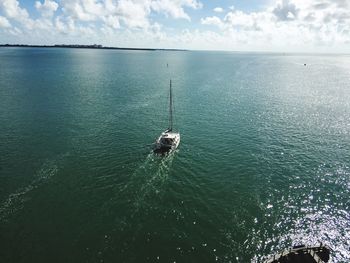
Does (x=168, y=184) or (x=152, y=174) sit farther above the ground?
(x=152, y=174)

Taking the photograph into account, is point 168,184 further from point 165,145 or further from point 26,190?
point 26,190

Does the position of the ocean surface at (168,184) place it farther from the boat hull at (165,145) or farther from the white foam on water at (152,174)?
the boat hull at (165,145)

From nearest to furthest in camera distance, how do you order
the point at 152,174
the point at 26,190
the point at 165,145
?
the point at 26,190
the point at 152,174
the point at 165,145

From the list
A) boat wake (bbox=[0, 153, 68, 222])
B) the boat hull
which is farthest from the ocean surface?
the boat hull

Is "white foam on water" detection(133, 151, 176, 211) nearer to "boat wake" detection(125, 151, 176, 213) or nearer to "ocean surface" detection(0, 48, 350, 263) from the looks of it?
"boat wake" detection(125, 151, 176, 213)

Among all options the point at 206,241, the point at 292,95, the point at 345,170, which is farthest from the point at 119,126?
the point at 292,95

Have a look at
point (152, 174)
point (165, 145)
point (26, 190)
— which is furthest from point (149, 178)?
point (26, 190)

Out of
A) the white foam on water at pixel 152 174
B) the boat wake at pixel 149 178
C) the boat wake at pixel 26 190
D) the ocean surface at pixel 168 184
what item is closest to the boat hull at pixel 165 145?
the white foam on water at pixel 152 174

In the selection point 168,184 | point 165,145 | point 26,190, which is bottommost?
point 168,184

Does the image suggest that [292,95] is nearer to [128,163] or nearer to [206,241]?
[128,163]
